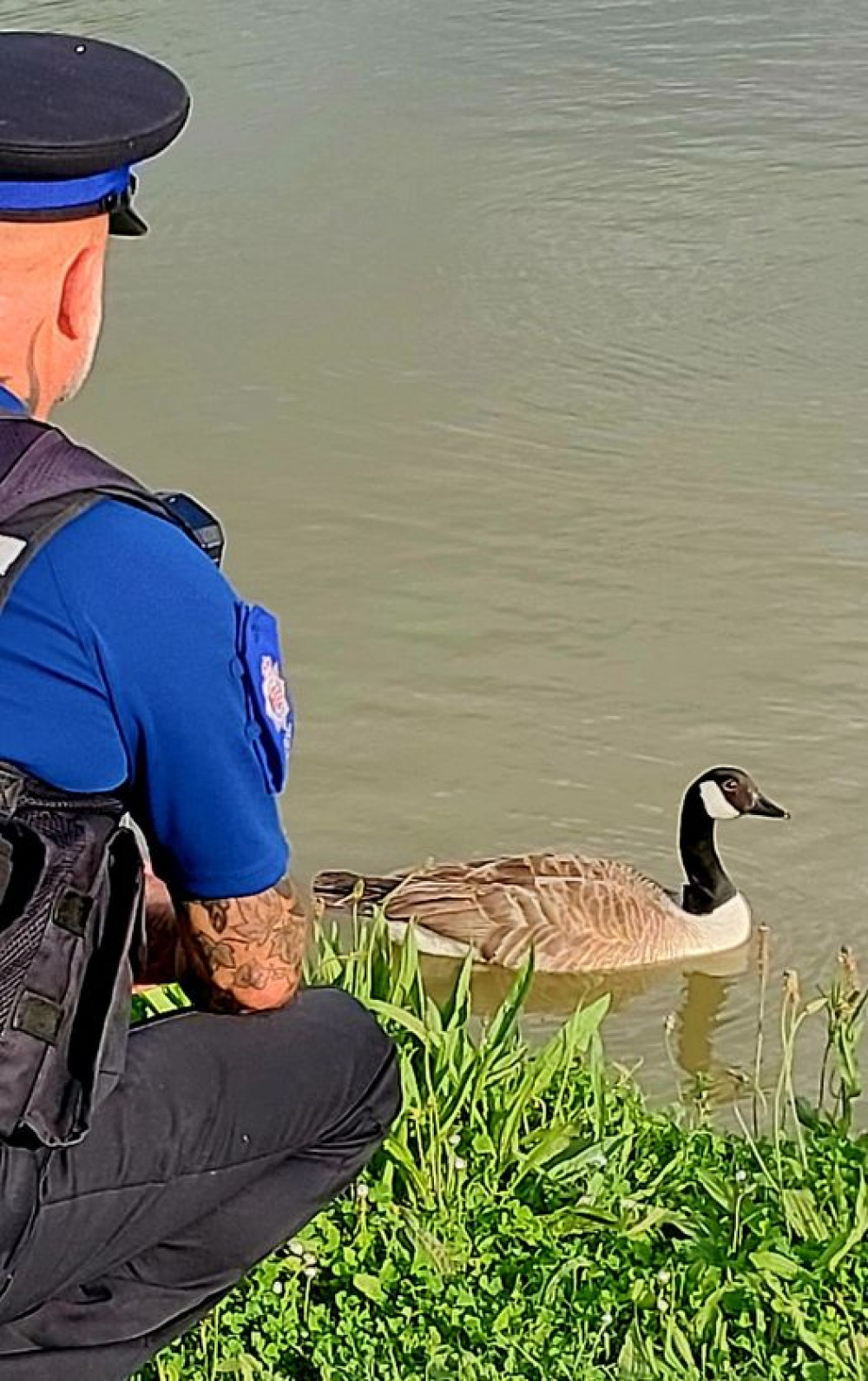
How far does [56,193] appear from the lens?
8.37 ft

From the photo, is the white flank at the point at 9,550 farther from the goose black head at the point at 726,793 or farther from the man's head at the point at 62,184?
the goose black head at the point at 726,793

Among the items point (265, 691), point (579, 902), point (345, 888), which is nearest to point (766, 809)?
point (579, 902)

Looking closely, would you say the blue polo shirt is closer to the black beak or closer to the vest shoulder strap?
the vest shoulder strap

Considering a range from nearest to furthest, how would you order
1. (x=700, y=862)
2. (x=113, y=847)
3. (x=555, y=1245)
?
1. (x=113, y=847)
2. (x=555, y=1245)
3. (x=700, y=862)

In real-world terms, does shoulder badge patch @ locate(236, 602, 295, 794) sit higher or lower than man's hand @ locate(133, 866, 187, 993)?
higher

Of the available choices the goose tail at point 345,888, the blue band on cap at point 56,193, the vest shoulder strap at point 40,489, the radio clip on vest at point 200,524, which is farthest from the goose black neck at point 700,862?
the vest shoulder strap at point 40,489

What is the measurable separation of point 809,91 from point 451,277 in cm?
367

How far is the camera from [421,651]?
7.57m

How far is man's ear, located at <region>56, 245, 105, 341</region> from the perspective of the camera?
2.61 metres

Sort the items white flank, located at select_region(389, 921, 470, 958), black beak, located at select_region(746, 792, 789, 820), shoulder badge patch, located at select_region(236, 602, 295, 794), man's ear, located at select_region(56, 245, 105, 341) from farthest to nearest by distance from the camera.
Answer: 1. black beak, located at select_region(746, 792, 789, 820)
2. white flank, located at select_region(389, 921, 470, 958)
3. man's ear, located at select_region(56, 245, 105, 341)
4. shoulder badge patch, located at select_region(236, 602, 295, 794)

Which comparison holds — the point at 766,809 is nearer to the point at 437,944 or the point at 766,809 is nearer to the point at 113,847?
the point at 437,944

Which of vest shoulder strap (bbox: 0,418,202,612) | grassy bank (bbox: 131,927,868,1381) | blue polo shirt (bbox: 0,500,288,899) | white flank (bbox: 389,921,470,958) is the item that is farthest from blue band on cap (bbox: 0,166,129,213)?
white flank (bbox: 389,921,470,958)

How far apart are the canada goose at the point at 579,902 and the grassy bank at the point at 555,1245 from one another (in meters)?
2.32

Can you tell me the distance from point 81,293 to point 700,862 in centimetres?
403
